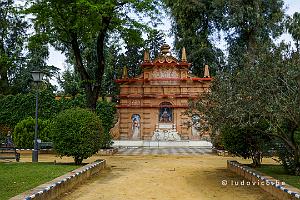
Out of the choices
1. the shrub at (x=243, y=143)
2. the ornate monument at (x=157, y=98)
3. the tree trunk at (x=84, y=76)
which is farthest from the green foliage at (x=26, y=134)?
the ornate monument at (x=157, y=98)

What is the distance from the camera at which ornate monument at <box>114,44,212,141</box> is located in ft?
118

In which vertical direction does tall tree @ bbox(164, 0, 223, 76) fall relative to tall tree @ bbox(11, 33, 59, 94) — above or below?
above

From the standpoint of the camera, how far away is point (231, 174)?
13.2m

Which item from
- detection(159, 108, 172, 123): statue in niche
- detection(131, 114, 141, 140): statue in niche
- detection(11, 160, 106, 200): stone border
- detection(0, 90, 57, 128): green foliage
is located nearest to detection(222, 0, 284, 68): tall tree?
detection(159, 108, 172, 123): statue in niche

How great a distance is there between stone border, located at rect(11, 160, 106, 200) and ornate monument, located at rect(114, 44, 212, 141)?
2299cm

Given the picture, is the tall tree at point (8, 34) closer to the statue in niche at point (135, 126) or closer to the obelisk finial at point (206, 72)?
the statue in niche at point (135, 126)

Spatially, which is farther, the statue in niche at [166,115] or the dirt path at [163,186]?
the statue in niche at [166,115]

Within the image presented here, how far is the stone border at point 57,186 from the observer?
729cm

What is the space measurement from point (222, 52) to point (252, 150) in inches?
951

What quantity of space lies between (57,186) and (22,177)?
2151mm

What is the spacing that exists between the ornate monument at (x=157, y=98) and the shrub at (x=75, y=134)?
21.6 m

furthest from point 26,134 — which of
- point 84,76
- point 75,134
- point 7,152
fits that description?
point 75,134

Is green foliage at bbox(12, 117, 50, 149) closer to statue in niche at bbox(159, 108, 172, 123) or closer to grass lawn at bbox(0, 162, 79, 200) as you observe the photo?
grass lawn at bbox(0, 162, 79, 200)

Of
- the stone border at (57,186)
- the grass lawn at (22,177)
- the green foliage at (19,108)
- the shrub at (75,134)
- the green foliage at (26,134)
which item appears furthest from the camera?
the green foliage at (19,108)
